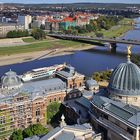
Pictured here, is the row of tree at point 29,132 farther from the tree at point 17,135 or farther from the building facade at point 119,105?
the building facade at point 119,105

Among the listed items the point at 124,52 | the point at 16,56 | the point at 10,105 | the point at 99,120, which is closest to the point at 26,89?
the point at 10,105

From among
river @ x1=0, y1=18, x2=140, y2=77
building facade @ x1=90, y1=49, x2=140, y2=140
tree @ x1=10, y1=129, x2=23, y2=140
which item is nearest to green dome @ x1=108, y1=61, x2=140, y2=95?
building facade @ x1=90, y1=49, x2=140, y2=140

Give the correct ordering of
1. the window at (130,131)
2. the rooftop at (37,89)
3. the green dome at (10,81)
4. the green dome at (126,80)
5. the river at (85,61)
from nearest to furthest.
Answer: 1. the window at (130,131)
2. the green dome at (126,80)
3. the rooftop at (37,89)
4. the green dome at (10,81)
5. the river at (85,61)

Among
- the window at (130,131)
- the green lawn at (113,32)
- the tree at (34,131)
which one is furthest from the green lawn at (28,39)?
the window at (130,131)

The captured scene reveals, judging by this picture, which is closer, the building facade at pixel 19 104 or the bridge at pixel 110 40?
the building facade at pixel 19 104

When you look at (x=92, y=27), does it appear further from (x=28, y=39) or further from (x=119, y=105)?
(x=119, y=105)

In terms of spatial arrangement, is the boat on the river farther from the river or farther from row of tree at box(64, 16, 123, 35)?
row of tree at box(64, 16, 123, 35)

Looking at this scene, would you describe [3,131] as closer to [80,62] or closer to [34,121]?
[34,121]

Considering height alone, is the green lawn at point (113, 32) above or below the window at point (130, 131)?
below
